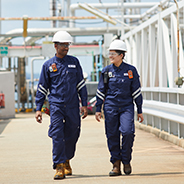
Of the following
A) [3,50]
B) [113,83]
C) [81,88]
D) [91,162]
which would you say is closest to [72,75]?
[81,88]

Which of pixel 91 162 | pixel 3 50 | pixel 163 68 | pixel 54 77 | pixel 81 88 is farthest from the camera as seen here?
pixel 3 50

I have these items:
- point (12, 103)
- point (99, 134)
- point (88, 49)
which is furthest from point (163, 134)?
point (88, 49)

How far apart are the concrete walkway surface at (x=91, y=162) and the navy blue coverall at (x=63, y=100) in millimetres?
451

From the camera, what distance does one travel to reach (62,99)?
658 centimetres

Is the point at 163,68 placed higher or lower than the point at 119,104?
higher

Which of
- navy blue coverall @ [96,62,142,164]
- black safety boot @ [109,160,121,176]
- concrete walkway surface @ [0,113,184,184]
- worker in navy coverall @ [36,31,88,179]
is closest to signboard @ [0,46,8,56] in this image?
concrete walkway surface @ [0,113,184,184]

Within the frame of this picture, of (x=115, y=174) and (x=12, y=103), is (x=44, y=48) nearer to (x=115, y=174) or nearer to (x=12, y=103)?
(x=12, y=103)

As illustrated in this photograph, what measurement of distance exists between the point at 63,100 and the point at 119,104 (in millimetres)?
772

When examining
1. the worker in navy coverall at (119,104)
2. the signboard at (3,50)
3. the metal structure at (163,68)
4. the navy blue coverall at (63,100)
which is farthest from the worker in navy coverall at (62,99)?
the signboard at (3,50)

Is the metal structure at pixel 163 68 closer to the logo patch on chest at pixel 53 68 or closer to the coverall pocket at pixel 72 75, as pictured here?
the coverall pocket at pixel 72 75

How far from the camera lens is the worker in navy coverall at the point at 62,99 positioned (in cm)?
650

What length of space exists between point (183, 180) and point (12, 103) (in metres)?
17.3

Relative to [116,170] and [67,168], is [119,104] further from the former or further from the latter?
[67,168]

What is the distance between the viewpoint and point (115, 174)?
6621 mm
